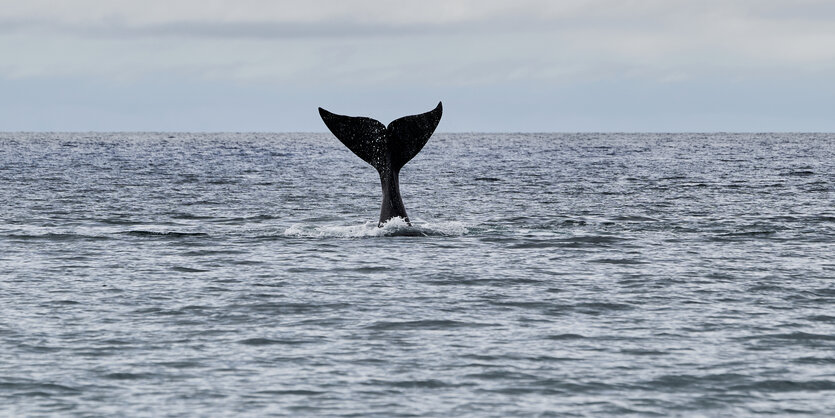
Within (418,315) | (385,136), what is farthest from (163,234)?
(418,315)

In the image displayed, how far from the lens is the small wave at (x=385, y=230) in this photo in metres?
22.0

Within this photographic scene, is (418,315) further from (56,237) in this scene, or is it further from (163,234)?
(56,237)

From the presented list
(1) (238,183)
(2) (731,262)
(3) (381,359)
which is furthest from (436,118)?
(1) (238,183)

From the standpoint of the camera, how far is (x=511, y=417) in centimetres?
910

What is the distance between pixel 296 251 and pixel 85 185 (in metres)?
25.0

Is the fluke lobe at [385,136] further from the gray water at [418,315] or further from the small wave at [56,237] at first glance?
the small wave at [56,237]

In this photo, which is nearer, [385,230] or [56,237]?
[56,237]

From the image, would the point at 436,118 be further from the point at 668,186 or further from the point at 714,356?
the point at 668,186

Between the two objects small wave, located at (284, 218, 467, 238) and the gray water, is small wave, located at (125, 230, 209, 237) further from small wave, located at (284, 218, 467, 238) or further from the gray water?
small wave, located at (284, 218, 467, 238)

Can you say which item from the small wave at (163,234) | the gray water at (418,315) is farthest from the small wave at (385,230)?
the small wave at (163,234)

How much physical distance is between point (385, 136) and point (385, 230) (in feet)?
7.46

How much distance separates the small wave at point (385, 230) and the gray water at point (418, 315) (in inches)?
2.4

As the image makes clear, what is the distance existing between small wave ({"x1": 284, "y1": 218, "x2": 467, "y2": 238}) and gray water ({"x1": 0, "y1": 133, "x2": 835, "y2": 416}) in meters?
0.06

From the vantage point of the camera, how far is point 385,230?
22031 millimetres
